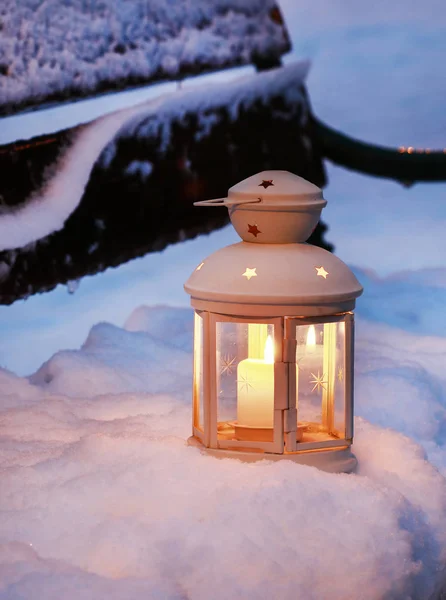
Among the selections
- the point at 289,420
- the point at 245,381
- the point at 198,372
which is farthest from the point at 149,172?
the point at 289,420

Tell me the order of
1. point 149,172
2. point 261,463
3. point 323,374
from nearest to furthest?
point 261,463
point 323,374
point 149,172

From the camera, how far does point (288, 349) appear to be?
71.0 inches

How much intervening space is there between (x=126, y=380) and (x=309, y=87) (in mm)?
1326

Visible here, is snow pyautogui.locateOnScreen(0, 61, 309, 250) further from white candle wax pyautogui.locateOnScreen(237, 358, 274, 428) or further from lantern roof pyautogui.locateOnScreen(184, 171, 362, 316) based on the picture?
white candle wax pyautogui.locateOnScreen(237, 358, 274, 428)

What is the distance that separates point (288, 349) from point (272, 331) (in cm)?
10

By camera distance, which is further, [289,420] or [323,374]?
[323,374]

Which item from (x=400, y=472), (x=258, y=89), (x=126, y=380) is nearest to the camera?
(x=400, y=472)

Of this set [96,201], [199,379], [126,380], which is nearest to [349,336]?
[199,379]

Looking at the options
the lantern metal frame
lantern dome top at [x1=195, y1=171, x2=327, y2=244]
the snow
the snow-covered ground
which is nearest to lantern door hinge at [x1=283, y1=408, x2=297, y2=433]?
the lantern metal frame

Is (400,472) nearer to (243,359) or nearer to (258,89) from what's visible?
(243,359)

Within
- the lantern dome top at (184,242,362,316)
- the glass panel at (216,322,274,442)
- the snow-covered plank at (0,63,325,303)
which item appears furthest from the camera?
the snow-covered plank at (0,63,325,303)

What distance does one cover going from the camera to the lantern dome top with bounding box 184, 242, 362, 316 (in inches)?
69.9

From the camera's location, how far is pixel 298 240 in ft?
6.19

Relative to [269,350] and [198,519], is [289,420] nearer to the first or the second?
[269,350]
